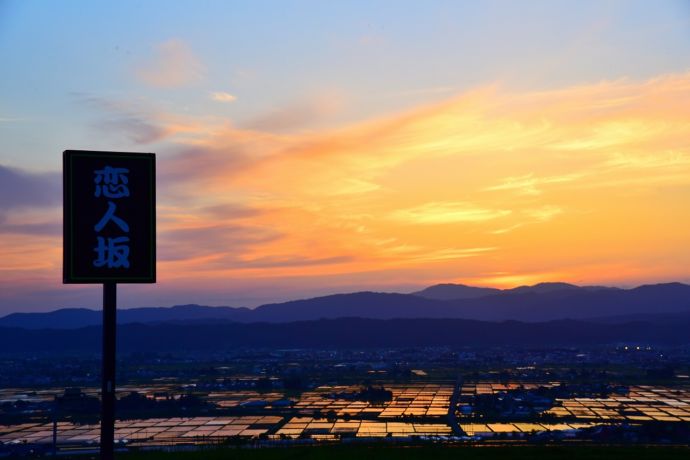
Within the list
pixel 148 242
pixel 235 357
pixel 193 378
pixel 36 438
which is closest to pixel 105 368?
pixel 148 242

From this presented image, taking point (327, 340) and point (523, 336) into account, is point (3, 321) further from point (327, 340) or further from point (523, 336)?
point (523, 336)

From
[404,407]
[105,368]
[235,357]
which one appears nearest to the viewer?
[105,368]

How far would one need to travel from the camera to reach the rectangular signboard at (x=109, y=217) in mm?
10445

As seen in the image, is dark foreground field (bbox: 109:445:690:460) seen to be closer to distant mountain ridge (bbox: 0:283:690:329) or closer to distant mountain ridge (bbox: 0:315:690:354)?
distant mountain ridge (bbox: 0:315:690:354)

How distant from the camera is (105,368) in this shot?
10586 millimetres

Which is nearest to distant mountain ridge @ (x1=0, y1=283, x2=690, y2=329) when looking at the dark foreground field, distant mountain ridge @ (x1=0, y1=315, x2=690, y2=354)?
distant mountain ridge @ (x1=0, y1=315, x2=690, y2=354)

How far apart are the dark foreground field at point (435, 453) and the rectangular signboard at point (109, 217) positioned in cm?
491

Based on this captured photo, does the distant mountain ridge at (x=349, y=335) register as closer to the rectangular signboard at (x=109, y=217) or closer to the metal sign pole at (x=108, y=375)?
the metal sign pole at (x=108, y=375)

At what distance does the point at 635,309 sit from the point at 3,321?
144758 mm

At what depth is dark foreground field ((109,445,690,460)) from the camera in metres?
13.8

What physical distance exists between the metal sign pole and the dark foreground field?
3.66 m

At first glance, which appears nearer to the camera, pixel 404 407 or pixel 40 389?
pixel 404 407

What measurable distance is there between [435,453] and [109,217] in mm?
7458

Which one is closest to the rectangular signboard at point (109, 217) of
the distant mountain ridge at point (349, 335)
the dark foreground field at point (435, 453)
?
the dark foreground field at point (435, 453)
